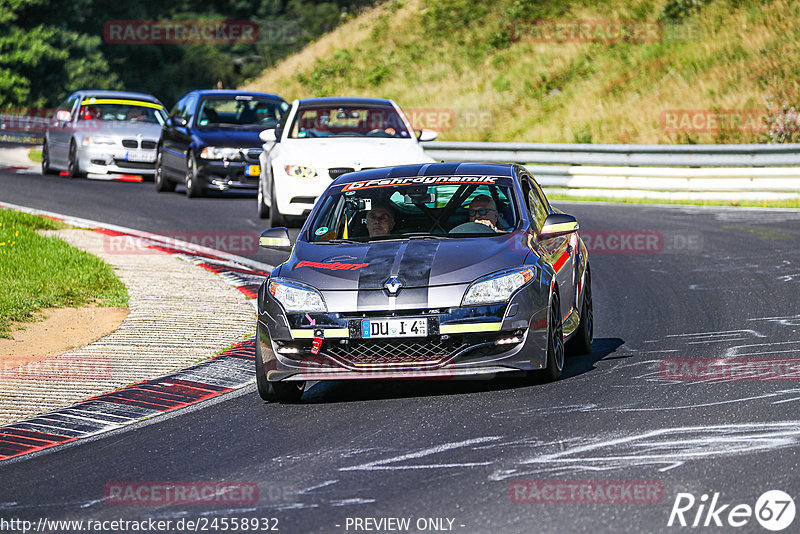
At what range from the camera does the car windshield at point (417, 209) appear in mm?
9250

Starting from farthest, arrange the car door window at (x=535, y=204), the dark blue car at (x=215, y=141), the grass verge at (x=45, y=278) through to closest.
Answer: the dark blue car at (x=215, y=141) → the grass verge at (x=45, y=278) → the car door window at (x=535, y=204)

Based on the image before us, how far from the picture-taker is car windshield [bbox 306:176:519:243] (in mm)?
9250

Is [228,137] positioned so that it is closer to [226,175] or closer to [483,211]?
[226,175]

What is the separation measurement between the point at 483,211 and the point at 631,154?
14513 millimetres

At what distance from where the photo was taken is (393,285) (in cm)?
813

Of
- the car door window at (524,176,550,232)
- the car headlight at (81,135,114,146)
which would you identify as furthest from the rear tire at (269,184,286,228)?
the car headlight at (81,135,114,146)

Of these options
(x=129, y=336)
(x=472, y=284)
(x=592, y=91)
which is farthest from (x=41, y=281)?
(x=592, y=91)

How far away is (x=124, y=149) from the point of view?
2519 centimetres

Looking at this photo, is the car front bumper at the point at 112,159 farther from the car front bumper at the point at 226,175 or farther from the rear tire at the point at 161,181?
the car front bumper at the point at 226,175

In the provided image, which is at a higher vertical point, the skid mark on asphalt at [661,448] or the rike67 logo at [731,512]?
the rike67 logo at [731,512]

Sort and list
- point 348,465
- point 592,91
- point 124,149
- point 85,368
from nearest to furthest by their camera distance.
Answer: point 348,465 → point 85,368 → point 124,149 → point 592,91

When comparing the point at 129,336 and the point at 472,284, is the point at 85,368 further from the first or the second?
the point at 472,284

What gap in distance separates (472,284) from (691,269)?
267 inches

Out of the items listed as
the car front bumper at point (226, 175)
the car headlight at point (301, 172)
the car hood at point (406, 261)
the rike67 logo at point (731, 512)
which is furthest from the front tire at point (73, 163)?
the rike67 logo at point (731, 512)
